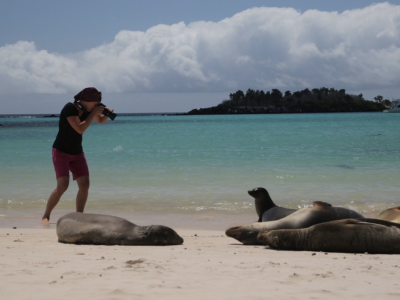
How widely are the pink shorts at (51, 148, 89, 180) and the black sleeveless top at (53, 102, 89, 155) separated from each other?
54mm

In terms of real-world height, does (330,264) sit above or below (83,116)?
below

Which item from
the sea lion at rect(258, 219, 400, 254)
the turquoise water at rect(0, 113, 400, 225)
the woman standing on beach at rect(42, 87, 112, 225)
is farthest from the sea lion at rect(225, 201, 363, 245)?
the turquoise water at rect(0, 113, 400, 225)

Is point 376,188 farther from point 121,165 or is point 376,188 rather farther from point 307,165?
point 121,165

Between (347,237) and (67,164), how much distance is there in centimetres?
337

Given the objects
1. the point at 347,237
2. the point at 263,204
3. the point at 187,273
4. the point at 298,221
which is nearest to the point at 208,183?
the point at 263,204

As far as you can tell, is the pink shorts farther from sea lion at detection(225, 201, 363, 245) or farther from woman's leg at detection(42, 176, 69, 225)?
sea lion at detection(225, 201, 363, 245)

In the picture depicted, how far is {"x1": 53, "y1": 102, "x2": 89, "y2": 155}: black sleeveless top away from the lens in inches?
241

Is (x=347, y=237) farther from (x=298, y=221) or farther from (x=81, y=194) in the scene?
(x=81, y=194)

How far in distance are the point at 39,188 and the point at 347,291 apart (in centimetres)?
872

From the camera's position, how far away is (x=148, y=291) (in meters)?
3.14

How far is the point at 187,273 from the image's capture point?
3646 millimetres

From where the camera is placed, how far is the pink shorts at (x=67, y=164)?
20.5 ft

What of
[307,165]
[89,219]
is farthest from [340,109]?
[89,219]

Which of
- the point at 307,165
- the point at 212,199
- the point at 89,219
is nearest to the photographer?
the point at 89,219
